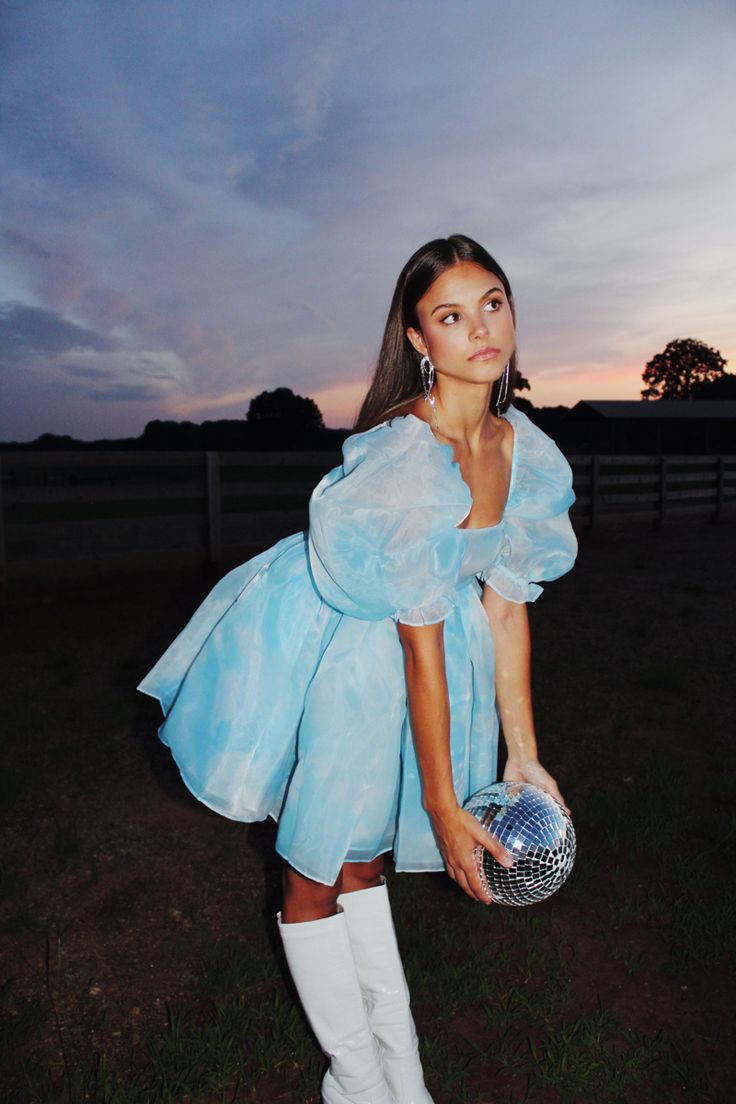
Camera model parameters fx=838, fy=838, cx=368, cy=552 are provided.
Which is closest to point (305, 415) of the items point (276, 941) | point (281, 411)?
point (281, 411)

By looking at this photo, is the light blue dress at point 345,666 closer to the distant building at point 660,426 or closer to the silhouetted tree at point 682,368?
the distant building at point 660,426

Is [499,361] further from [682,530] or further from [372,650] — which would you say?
[682,530]

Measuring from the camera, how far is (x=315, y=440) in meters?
60.4

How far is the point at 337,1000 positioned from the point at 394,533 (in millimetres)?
1046

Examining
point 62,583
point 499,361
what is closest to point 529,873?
point 499,361

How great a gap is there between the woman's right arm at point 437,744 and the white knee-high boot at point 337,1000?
1.14 ft

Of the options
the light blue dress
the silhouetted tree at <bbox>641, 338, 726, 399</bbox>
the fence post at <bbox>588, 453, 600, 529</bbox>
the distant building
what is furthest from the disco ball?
the silhouetted tree at <bbox>641, 338, 726, 399</bbox>

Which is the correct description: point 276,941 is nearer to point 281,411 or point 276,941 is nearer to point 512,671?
point 512,671

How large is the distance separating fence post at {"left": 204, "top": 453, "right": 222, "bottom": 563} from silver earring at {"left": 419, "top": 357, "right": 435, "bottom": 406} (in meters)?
7.76

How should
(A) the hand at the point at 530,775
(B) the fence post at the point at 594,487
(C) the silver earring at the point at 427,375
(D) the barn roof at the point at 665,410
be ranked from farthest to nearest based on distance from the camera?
(D) the barn roof at the point at 665,410 → (B) the fence post at the point at 594,487 → (A) the hand at the point at 530,775 → (C) the silver earring at the point at 427,375

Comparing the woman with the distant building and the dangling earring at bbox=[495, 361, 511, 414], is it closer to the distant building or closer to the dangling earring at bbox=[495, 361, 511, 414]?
the dangling earring at bbox=[495, 361, 511, 414]

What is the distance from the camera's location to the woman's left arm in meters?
2.10

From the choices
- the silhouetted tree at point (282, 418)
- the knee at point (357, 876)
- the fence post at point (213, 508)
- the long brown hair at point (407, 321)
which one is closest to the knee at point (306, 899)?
the knee at point (357, 876)

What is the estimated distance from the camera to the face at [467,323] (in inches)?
72.6
